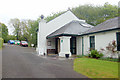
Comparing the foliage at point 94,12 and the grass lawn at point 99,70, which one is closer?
the grass lawn at point 99,70

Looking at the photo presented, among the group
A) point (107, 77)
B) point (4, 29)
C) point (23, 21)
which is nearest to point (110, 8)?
point (107, 77)

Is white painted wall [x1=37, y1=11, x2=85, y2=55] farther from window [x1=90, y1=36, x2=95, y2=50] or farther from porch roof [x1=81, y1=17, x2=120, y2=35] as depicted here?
porch roof [x1=81, y1=17, x2=120, y2=35]

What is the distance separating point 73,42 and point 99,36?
5242 millimetres

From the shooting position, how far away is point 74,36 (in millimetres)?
16453

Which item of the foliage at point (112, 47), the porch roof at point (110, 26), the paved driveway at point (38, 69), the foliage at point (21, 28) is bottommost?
the paved driveway at point (38, 69)

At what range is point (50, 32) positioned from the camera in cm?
1938

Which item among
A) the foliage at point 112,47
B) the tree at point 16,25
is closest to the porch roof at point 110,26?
the foliage at point 112,47

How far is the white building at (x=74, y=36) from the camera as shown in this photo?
11.7 metres

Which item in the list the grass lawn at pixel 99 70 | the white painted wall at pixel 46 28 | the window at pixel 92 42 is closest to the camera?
the grass lawn at pixel 99 70

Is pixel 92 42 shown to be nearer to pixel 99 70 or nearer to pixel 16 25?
pixel 99 70

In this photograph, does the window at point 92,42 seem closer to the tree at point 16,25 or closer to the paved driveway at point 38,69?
the paved driveway at point 38,69

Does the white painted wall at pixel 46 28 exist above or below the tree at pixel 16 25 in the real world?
below

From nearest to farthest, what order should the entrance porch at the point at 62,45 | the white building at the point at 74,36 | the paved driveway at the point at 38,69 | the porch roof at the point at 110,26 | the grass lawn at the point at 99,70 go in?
the grass lawn at the point at 99,70 → the paved driveway at the point at 38,69 → the porch roof at the point at 110,26 → the white building at the point at 74,36 → the entrance porch at the point at 62,45

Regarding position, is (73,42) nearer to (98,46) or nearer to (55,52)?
(55,52)
